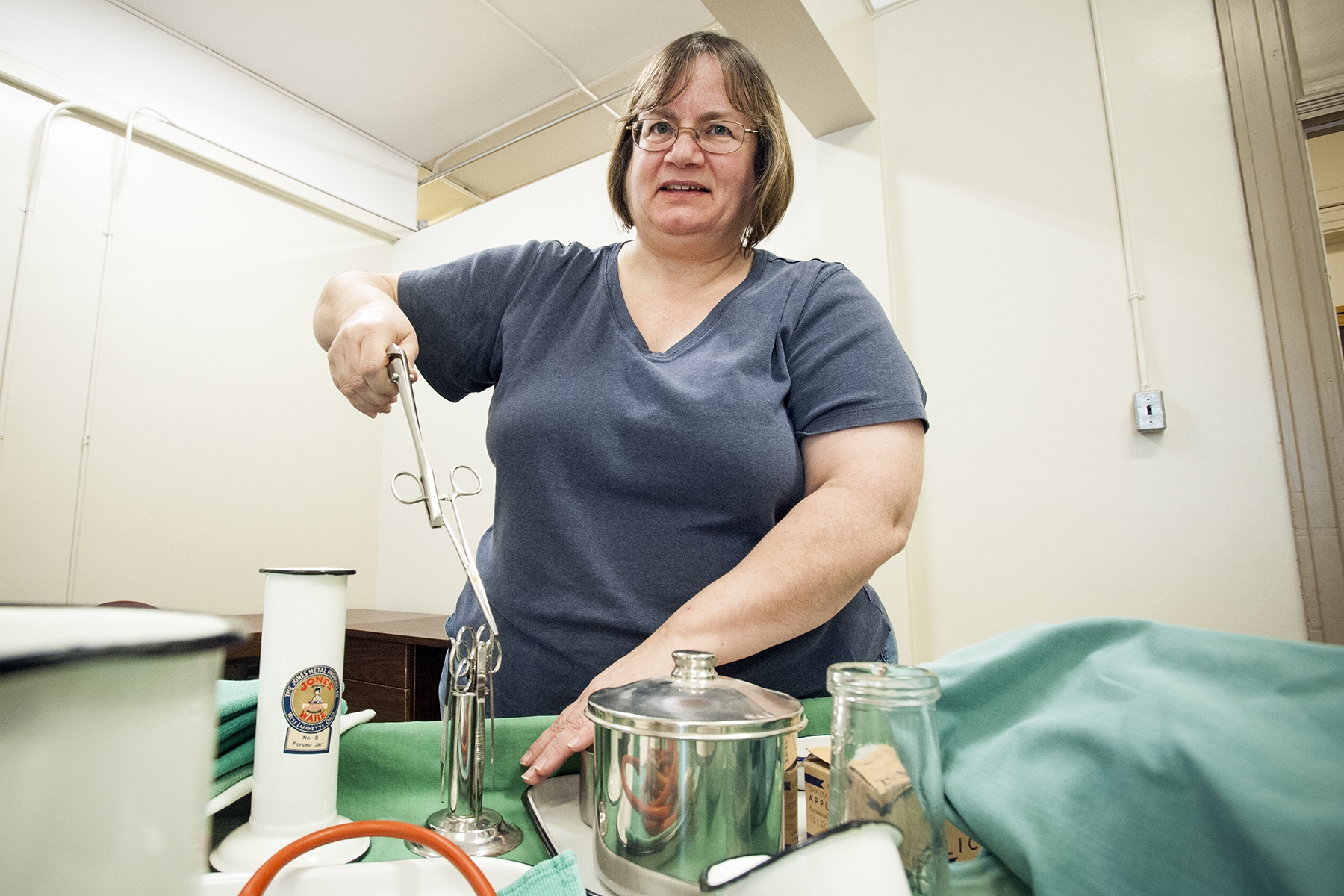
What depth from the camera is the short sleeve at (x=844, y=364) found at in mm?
733

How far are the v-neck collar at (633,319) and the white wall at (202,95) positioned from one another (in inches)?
106

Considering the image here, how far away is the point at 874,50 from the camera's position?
2285 millimetres

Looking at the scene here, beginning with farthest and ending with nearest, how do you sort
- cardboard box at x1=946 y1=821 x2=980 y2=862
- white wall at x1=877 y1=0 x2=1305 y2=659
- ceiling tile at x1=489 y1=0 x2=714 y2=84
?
ceiling tile at x1=489 y1=0 x2=714 y2=84 → white wall at x1=877 y1=0 x2=1305 y2=659 → cardboard box at x1=946 y1=821 x2=980 y2=862

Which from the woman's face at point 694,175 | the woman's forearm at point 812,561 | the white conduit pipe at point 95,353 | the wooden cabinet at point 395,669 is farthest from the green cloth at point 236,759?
the white conduit pipe at point 95,353

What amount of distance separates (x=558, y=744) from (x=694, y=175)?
0.69 metres

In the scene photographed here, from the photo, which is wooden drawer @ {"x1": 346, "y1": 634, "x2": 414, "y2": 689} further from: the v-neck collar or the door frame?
the door frame

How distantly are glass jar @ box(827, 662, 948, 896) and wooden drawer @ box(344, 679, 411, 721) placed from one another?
2.24m

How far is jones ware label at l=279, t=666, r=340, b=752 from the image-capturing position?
17.0 inches

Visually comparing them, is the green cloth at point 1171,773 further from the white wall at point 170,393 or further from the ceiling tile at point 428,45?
the ceiling tile at point 428,45

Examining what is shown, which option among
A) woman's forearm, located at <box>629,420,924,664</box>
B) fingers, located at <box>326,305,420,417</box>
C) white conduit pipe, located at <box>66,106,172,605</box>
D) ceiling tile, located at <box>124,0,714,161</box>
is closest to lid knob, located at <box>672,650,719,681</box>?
woman's forearm, located at <box>629,420,924,664</box>

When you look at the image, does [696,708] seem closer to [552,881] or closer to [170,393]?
[552,881]

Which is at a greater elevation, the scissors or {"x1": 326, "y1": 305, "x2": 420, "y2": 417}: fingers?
{"x1": 326, "y1": 305, "x2": 420, "y2": 417}: fingers

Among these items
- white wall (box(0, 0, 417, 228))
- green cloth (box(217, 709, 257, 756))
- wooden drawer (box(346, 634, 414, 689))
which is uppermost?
white wall (box(0, 0, 417, 228))

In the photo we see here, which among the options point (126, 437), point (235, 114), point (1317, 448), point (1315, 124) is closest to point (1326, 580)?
point (1317, 448)
